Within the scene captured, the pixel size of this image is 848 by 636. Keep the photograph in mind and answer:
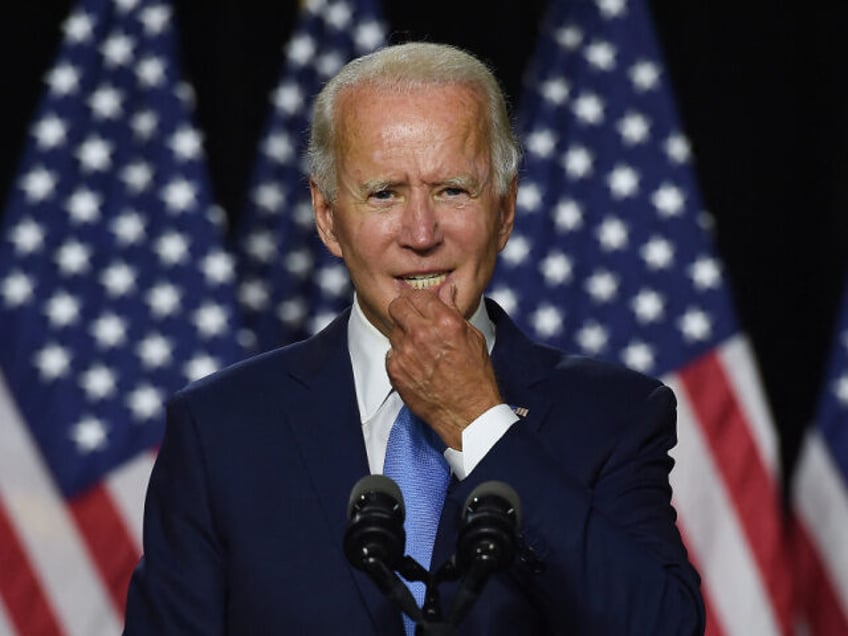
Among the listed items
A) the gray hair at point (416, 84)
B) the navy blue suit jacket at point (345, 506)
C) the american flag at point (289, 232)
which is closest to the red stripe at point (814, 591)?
the american flag at point (289, 232)

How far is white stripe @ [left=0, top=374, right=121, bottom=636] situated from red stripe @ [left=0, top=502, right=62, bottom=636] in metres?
0.02

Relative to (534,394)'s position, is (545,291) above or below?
below

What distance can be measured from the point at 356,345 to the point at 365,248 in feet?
0.56

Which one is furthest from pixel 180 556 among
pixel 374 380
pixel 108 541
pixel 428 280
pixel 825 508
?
pixel 825 508

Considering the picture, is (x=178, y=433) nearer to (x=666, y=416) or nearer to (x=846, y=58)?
(x=666, y=416)

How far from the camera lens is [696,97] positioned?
3.86 metres

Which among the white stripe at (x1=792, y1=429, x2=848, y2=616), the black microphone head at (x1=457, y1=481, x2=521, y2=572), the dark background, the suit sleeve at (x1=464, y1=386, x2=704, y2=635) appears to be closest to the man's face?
the suit sleeve at (x1=464, y1=386, x2=704, y2=635)

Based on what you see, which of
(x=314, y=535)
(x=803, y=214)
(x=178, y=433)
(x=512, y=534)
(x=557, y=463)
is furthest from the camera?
(x=803, y=214)

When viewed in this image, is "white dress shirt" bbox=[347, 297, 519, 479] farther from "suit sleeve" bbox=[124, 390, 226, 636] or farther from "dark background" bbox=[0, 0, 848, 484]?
"dark background" bbox=[0, 0, 848, 484]

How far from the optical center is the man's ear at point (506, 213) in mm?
1933

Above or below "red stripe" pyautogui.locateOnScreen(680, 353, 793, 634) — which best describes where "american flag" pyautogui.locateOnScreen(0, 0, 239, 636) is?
above

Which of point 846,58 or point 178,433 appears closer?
point 178,433

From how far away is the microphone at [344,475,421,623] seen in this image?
131cm

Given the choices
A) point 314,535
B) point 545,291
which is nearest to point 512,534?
point 314,535
